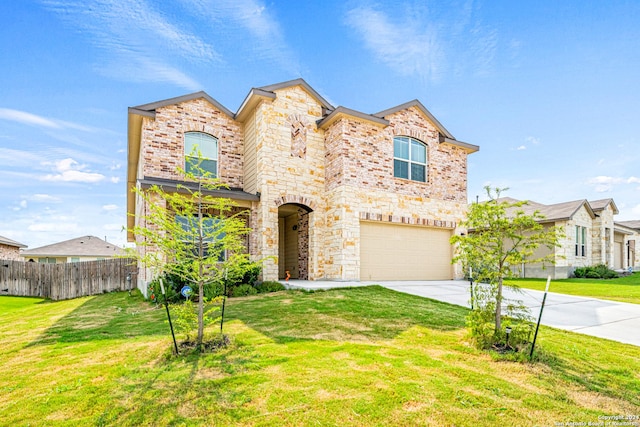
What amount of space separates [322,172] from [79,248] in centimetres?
3079

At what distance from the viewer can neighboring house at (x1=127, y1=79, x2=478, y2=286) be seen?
12.9m

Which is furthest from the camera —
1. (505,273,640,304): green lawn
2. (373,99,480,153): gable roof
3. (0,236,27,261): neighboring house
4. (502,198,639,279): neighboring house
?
(0,236,27,261): neighboring house

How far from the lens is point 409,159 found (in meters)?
14.9

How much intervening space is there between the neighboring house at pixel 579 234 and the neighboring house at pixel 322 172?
9778 mm

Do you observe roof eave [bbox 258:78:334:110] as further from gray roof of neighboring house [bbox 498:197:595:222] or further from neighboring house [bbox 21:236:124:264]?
neighboring house [bbox 21:236:124:264]

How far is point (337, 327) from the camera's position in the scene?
6434 millimetres

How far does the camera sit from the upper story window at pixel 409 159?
1462 centimetres

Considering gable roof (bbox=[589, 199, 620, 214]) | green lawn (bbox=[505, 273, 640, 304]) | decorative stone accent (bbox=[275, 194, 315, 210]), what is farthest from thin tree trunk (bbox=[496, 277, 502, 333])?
gable roof (bbox=[589, 199, 620, 214])

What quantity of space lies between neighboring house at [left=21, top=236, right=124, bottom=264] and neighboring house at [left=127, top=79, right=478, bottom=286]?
22471mm

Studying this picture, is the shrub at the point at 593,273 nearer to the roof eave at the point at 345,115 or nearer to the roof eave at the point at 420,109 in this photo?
the roof eave at the point at 420,109

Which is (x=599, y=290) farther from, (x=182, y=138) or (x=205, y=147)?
(x=182, y=138)

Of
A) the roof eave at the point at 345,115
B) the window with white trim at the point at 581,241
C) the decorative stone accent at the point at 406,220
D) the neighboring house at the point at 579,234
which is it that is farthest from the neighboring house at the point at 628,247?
the roof eave at the point at 345,115

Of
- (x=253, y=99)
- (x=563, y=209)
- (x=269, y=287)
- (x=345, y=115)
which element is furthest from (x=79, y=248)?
(x=563, y=209)

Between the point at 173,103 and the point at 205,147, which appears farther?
the point at 205,147
